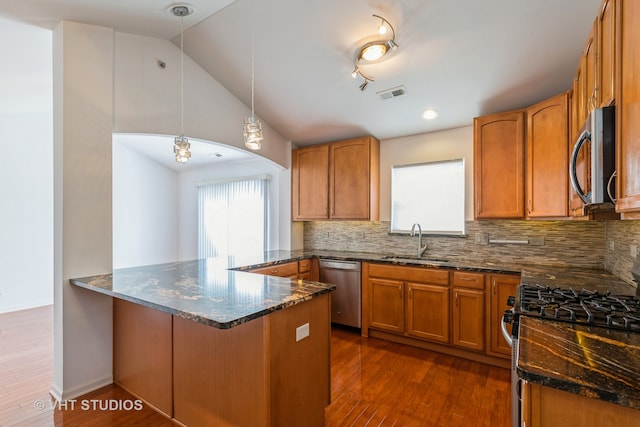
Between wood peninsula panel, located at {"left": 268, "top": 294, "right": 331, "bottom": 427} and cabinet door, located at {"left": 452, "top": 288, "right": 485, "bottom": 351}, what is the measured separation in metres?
1.61

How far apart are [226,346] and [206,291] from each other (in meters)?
0.37

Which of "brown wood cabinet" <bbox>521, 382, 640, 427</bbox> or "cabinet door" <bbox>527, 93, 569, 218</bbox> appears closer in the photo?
"brown wood cabinet" <bbox>521, 382, 640, 427</bbox>

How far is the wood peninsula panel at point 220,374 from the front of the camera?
159 centimetres

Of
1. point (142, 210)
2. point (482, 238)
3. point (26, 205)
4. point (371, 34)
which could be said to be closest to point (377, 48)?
point (371, 34)

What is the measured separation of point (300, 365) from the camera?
1.77m

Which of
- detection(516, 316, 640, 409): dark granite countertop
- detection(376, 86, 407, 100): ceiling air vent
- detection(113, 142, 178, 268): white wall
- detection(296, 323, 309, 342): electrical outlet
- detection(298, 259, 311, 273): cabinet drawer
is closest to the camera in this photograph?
detection(516, 316, 640, 409): dark granite countertop

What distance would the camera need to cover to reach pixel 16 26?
2234 millimetres

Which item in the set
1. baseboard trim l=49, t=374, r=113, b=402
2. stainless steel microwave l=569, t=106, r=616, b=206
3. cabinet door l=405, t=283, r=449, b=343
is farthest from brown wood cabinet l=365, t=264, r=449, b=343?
baseboard trim l=49, t=374, r=113, b=402

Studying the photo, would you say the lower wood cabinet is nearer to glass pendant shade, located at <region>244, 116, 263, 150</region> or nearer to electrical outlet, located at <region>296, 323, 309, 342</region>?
electrical outlet, located at <region>296, 323, 309, 342</region>

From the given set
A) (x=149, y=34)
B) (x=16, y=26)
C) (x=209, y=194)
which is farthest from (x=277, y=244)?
(x=16, y=26)

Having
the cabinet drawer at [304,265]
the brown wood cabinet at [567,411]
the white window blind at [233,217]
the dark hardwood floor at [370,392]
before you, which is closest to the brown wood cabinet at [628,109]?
the brown wood cabinet at [567,411]

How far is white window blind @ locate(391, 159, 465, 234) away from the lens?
3.51 m

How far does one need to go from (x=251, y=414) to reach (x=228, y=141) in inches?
107

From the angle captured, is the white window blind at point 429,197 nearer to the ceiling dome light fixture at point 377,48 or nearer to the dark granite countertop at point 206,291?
the ceiling dome light fixture at point 377,48
